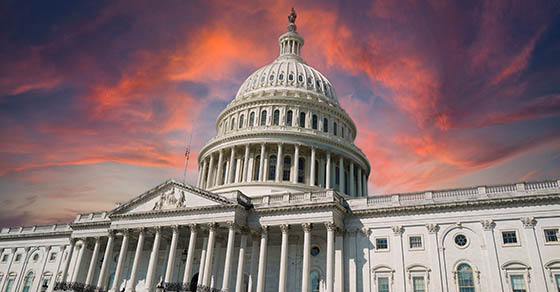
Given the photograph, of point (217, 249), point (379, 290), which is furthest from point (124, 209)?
point (379, 290)

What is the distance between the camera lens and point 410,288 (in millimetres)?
38188

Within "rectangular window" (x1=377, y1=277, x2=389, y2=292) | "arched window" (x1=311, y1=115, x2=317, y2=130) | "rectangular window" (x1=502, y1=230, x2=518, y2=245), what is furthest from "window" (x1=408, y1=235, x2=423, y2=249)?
"arched window" (x1=311, y1=115, x2=317, y2=130)

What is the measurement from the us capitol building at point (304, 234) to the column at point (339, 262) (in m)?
0.11

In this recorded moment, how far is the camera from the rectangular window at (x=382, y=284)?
39125mm

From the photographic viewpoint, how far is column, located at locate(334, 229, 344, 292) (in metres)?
39.3

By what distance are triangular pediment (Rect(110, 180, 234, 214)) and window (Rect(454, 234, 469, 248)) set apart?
72.4 ft

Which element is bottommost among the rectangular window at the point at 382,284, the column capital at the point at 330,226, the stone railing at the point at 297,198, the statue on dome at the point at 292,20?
the rectangular window at the point at 382,284

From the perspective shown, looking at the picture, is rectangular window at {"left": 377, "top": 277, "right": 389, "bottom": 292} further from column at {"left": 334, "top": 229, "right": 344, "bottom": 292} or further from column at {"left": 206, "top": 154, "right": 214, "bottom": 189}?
column at {"left": 206, "top": 154, "right": 214, "bottom": 189}

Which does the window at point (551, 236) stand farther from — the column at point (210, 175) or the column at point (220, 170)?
the column at point (210, 175)

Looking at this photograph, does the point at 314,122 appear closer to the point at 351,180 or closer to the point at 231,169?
the point at 351,180

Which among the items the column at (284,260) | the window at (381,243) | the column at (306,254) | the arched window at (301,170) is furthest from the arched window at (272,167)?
the window at (381,243)

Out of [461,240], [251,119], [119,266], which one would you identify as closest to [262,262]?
[119,266]

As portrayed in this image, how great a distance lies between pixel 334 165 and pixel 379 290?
25.7 meters

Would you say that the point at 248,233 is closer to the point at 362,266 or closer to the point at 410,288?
the point at 362,266
